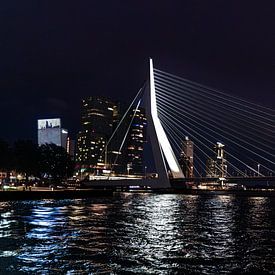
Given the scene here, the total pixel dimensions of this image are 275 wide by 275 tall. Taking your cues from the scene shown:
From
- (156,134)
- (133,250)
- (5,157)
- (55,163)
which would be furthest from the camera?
(55,163)

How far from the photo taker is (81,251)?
48.5ft

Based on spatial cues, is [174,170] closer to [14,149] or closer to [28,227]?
[14,149]

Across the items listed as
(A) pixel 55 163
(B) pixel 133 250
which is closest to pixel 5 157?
(A) pixel 55 163

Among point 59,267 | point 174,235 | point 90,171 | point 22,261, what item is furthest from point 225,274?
point 90,171

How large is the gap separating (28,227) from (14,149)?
229ft

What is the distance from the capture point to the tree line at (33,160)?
83.6 m

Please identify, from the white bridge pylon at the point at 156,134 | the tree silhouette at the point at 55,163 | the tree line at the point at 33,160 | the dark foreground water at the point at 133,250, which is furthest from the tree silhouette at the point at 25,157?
the dark foreground water at the point at 133,250

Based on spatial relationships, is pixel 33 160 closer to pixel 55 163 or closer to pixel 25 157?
pixel 25 157

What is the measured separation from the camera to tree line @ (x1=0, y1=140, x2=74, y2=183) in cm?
8356

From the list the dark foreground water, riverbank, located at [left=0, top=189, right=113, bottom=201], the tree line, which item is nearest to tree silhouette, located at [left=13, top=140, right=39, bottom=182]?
the tree line

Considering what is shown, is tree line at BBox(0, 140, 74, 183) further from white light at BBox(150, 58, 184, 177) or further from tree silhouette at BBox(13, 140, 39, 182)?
white light at BBox(150, 58, 184, 177)

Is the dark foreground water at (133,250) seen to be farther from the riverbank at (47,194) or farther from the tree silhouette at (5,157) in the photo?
the tree silhouette at (5,157)

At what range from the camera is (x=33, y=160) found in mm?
89750

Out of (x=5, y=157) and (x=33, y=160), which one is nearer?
(x=5, y=157)
